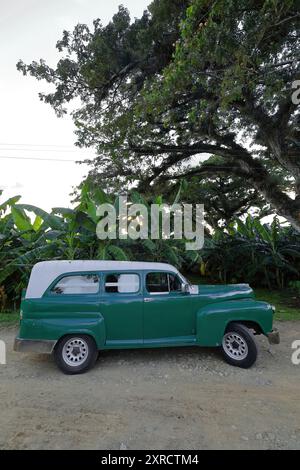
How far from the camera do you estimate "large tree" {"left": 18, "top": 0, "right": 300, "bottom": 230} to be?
245 inches

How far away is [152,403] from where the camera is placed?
12.3 ft

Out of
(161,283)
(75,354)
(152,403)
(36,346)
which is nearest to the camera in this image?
(152,403)

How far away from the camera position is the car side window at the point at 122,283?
493 centimetres

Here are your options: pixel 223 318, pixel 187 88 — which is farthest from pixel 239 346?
pixel 187 88

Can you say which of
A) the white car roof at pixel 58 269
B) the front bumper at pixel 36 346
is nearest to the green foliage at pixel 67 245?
the white car roof at pixel 58 269

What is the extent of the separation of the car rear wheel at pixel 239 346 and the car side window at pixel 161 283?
115cm

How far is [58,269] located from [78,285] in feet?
1.42

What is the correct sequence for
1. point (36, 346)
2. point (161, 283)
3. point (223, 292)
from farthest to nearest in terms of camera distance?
point (223, 292) → point (161, 283) → point (36, 346)

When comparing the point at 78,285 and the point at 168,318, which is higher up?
the point at 78,285

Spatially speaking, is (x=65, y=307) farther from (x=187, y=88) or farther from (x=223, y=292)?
(x=187, y=88)

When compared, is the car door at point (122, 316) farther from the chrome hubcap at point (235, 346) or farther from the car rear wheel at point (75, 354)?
the chrome hubcap at point (235, 346)

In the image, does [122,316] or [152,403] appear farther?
[122,316]

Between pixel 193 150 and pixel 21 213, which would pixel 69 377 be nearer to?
pixel 21 213

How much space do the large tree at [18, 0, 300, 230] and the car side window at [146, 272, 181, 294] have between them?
449 centimetres
